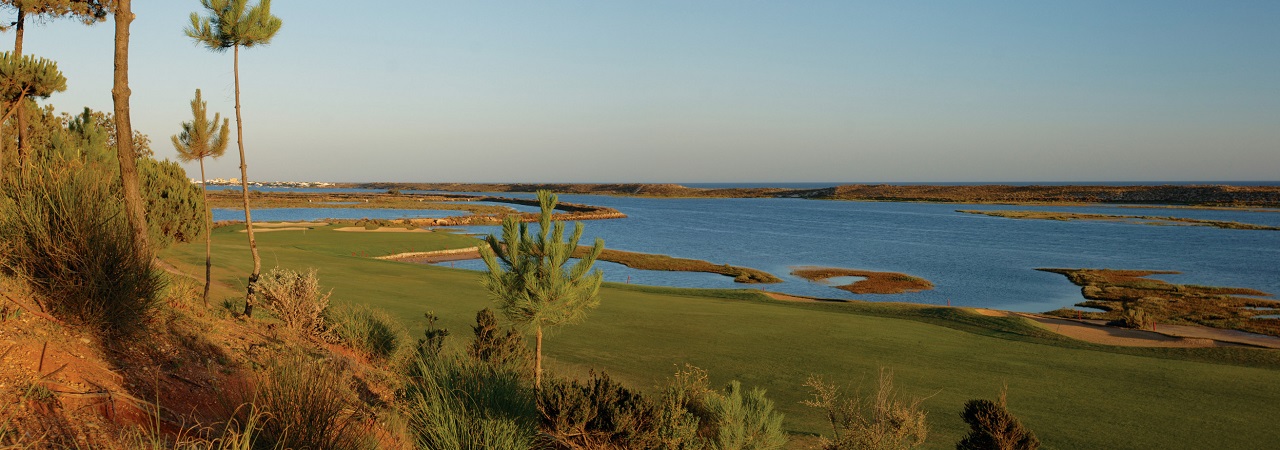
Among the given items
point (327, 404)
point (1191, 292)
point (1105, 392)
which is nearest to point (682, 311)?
point (1105, 392)

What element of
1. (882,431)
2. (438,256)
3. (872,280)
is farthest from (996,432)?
(438,256)

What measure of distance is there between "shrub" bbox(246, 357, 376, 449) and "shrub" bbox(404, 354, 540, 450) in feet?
3.70

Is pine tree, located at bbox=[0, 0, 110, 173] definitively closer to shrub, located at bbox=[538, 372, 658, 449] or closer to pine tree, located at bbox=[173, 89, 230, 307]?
pine tree, located at bbox=[173, 89, 230, 307]

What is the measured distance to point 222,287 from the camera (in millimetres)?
19906

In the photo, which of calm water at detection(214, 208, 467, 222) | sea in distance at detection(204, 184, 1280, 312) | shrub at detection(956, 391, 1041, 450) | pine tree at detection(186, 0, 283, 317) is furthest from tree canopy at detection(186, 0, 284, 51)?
calm water at detection(214, 208, 467, 222)

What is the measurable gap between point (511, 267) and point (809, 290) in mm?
26546

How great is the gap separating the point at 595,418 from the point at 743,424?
5.80 feet

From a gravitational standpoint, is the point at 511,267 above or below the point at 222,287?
A: above

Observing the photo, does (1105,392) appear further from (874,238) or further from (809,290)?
(874,238)

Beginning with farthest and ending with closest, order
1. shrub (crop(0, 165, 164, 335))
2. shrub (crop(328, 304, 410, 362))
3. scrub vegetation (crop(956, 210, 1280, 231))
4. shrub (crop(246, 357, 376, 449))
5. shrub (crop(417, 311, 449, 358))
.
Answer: scrub vegetation (crop(956, 210, 1280, 231))
shrub (crop(328, 304, 410, 362))
shrub (crop(417, 311, 449, 358))
shrub (crop(0, 165, 164, 335))
shrub (crop(246, 357, 376, 449))

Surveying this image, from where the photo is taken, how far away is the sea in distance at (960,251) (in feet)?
119

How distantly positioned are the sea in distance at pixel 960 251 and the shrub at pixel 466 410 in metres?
27.7

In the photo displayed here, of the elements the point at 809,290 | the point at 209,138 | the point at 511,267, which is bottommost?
the point at 809,290

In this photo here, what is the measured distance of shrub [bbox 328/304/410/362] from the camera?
11.5 metres
